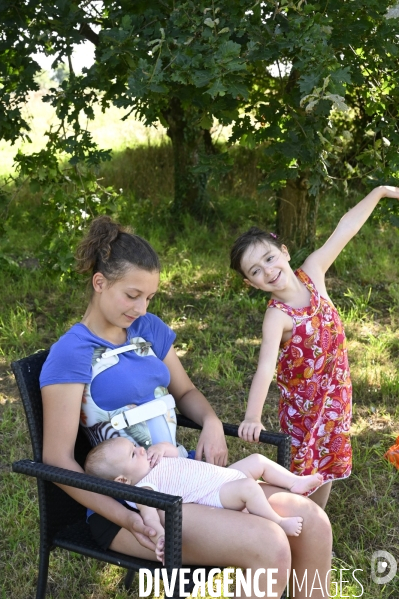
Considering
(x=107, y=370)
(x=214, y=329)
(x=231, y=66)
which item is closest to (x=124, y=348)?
(x=107, y=370)

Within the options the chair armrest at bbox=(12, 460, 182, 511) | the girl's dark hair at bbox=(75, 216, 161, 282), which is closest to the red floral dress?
the girl's dark hair at bbox=(75, 216, 161, 282)

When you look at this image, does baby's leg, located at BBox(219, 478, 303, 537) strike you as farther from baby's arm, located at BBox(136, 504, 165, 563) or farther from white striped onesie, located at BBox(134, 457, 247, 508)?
baby's arm, located at BBox(136, 504, 165, 563)

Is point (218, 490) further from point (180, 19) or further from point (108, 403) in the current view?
point (180, 19)

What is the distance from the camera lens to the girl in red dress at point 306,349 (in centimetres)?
285

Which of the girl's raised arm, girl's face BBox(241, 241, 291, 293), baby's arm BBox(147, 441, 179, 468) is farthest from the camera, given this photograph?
the girl's raised arm

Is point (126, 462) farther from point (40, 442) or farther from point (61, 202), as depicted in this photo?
point (61, 202)

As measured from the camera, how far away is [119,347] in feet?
8.45

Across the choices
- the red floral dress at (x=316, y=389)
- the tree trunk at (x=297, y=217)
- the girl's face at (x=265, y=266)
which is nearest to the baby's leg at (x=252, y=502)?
the red floral dress at (x=316, y=389)

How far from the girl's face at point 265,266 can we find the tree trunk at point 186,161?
14.9 feet

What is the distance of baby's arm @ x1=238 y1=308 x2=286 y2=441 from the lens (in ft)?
8.56

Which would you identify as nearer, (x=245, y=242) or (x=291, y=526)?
Result: (x=291, y=526)

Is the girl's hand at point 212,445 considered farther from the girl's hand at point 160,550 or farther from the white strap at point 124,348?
the girl's hand at point 160,550

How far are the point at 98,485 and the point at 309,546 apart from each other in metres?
0.72

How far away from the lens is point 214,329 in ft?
17.9
